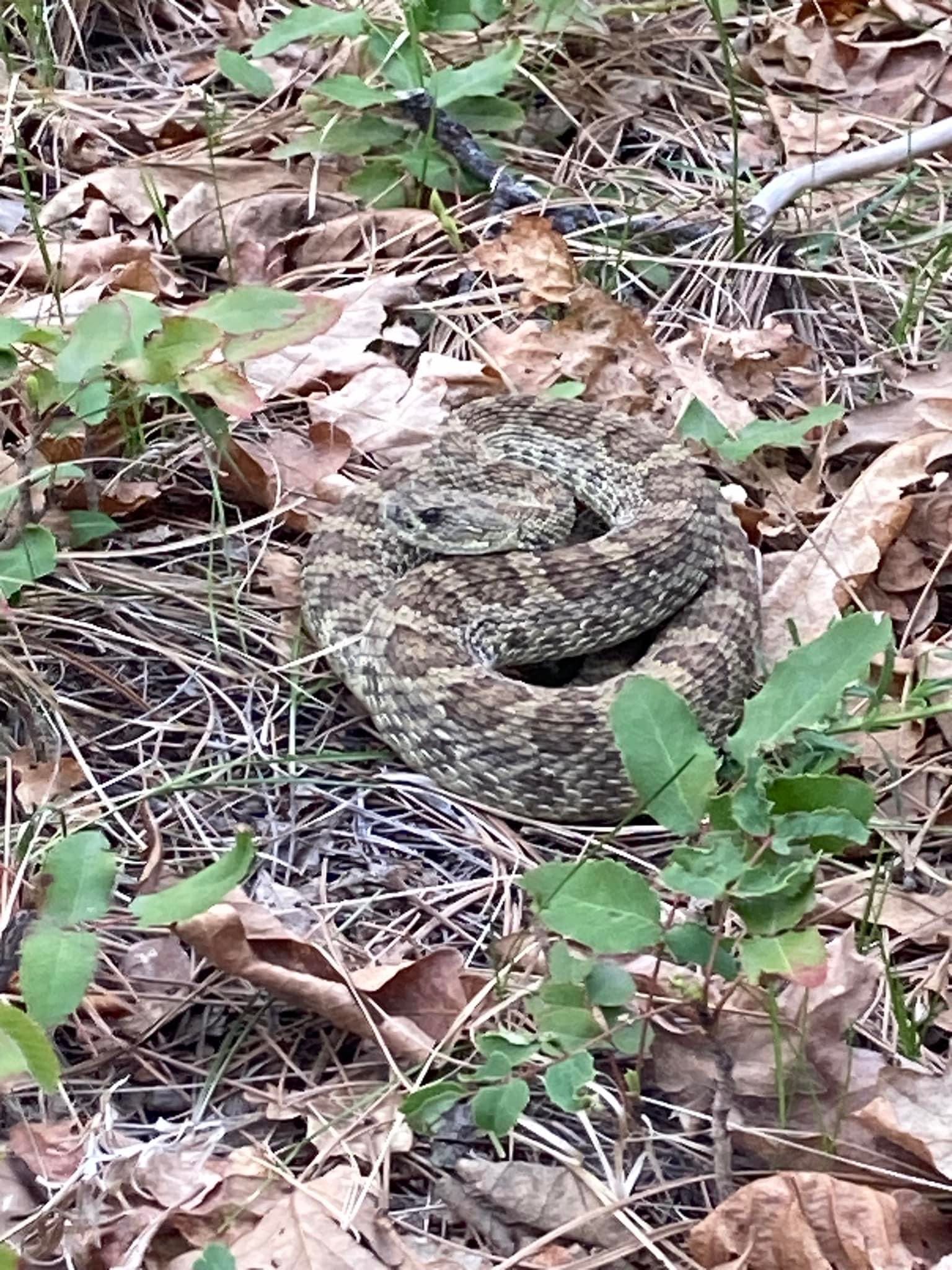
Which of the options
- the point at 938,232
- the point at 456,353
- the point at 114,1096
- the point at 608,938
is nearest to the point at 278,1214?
the point at 114,1096

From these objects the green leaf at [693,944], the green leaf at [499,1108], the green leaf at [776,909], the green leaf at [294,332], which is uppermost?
the green leaf at [294,332]

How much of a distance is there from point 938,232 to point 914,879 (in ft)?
8.49

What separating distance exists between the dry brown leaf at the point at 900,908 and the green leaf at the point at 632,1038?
0.57 metres

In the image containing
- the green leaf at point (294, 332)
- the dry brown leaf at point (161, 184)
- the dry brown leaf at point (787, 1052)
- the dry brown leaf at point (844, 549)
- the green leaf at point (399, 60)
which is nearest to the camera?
the dry brown leaf at point (787, 1052)

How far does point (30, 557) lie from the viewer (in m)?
3.73

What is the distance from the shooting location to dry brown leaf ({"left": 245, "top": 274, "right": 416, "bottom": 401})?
4598 mm

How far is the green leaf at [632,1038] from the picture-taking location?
9.00 ft

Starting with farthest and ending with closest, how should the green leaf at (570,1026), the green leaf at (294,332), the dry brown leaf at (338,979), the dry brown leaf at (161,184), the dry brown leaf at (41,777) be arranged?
the dry brown leaf at (161,184), the green leaf at (294,332), the dry brown leaf at (41,777), the dry brown leaf at (338,979), the green leaf at (570,1026)

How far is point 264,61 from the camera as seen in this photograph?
5.72 metres

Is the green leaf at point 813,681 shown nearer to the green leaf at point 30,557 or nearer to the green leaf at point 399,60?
the green leaf at point 30,557

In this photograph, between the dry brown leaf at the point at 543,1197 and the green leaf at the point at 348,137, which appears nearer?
the dry brown leaf at the point at 543,1197

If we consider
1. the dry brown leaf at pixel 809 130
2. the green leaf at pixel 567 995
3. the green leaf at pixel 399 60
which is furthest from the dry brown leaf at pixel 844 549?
the green leaf at pixel 399 60

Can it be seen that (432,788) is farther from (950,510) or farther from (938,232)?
(938,232)

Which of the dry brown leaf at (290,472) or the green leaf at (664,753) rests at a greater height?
the green leaf at (664,753)
